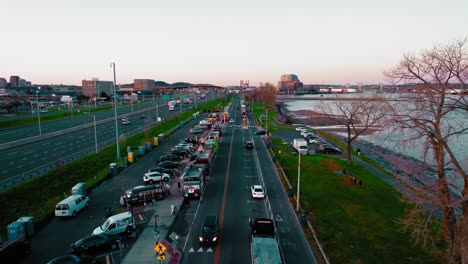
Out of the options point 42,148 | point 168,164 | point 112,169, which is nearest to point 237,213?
point 168,164

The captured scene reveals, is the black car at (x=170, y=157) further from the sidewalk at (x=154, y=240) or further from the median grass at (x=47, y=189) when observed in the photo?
the sidewalk at (x=154, y=240)

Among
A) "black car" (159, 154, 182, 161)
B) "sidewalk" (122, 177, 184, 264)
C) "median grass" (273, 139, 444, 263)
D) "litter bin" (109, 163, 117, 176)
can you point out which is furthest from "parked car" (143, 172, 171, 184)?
"median grass" (273, 139, 444, 263)

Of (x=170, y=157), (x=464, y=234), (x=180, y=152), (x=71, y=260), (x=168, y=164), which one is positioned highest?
(x=464, y=234)

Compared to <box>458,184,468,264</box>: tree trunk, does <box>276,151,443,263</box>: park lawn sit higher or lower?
lower

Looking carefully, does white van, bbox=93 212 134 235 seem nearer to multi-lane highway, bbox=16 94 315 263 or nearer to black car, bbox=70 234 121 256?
black car, bbox=70 234 121 256

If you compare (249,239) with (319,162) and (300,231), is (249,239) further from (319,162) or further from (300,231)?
(319,162)

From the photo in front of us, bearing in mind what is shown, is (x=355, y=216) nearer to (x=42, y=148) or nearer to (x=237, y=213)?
(x=237, y=213)
